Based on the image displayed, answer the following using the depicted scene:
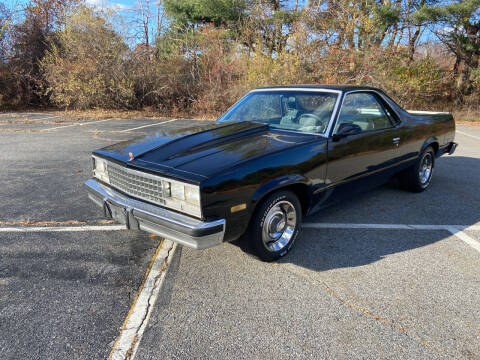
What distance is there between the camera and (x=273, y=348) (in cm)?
208

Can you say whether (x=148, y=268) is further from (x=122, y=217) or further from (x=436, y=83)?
(x=436, y=83)

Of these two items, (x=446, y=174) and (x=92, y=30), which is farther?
(x=92, y=30)

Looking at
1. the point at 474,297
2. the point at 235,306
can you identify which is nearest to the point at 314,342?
the point at 235,306

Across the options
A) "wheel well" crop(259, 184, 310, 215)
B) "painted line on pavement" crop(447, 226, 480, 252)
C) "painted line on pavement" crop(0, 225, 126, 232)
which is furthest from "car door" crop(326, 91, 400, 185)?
"painted line on pavement" crop(0, 225, 126, 232)

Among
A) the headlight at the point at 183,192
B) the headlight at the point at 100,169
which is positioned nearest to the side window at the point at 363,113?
the headlight at the point at 183,192

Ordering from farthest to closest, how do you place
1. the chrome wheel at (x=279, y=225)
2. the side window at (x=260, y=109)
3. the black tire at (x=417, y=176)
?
1. the black tire at (x=417, y=176)
2. the side window at (x=260, y=109)
3. the chrome wheel at (x=279, y=225)

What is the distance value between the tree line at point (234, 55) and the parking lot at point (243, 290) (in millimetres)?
12572

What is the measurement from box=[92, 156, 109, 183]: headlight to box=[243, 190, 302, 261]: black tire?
1574 mm

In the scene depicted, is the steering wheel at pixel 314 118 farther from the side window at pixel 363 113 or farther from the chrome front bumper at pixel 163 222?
the chrome front bumper at pixel 163 222

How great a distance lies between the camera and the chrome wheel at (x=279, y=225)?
2.94m

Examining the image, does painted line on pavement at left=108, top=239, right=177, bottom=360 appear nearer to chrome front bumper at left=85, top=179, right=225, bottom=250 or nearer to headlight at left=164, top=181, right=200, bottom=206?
chrome front bumper at left=85, top=179, right=225, bottom=250

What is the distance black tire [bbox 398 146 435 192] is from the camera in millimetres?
4828

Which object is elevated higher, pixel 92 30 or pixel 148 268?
pixel 92 30

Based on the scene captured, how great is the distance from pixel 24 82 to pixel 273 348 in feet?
66.1
